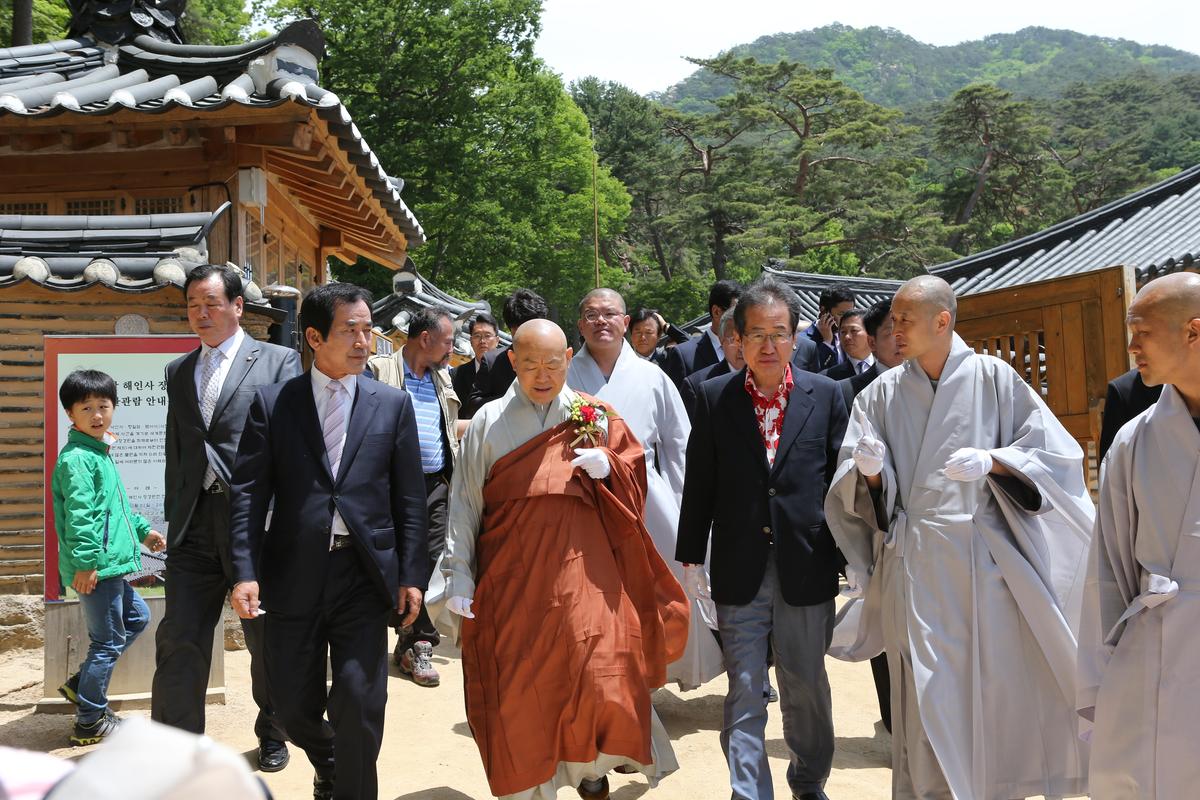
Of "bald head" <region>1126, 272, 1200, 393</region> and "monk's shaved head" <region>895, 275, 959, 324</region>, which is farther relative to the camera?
"monk's shaved head" <region>895, 275, 959, 324</region>

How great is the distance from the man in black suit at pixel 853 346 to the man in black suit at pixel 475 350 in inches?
96.8

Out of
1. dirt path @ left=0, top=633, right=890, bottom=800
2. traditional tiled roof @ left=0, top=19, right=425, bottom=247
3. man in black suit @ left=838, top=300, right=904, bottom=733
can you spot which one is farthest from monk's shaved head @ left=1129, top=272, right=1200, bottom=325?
traditional tiled roof @ left=0, top=19, right=425, bottom=247

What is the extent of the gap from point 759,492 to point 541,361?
43.0 inches

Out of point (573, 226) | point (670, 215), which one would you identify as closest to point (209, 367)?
point (573, 226)

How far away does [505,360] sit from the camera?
7.46 m

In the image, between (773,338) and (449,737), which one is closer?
(773,338)

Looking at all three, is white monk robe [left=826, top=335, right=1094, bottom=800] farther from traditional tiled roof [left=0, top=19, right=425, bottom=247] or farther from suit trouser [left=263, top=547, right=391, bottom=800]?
traditional tiled roof [left=0, top=19, right=425, bottom=247]

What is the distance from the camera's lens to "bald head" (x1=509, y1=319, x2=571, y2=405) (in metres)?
4.62

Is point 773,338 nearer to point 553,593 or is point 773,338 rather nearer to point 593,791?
point 553,593

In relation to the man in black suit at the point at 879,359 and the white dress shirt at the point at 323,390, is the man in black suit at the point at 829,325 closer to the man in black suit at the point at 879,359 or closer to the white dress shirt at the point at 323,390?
the man in black suit at the point at 879,359

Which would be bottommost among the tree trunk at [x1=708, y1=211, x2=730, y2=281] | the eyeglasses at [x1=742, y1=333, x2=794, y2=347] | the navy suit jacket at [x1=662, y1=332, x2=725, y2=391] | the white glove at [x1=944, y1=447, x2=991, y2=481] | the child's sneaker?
the child's sneaker

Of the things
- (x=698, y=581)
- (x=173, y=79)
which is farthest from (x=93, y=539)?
(x=173, y=79)

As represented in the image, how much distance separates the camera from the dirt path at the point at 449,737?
17.3ft

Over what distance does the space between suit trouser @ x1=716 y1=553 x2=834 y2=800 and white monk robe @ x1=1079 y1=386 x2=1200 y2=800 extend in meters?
1.17
